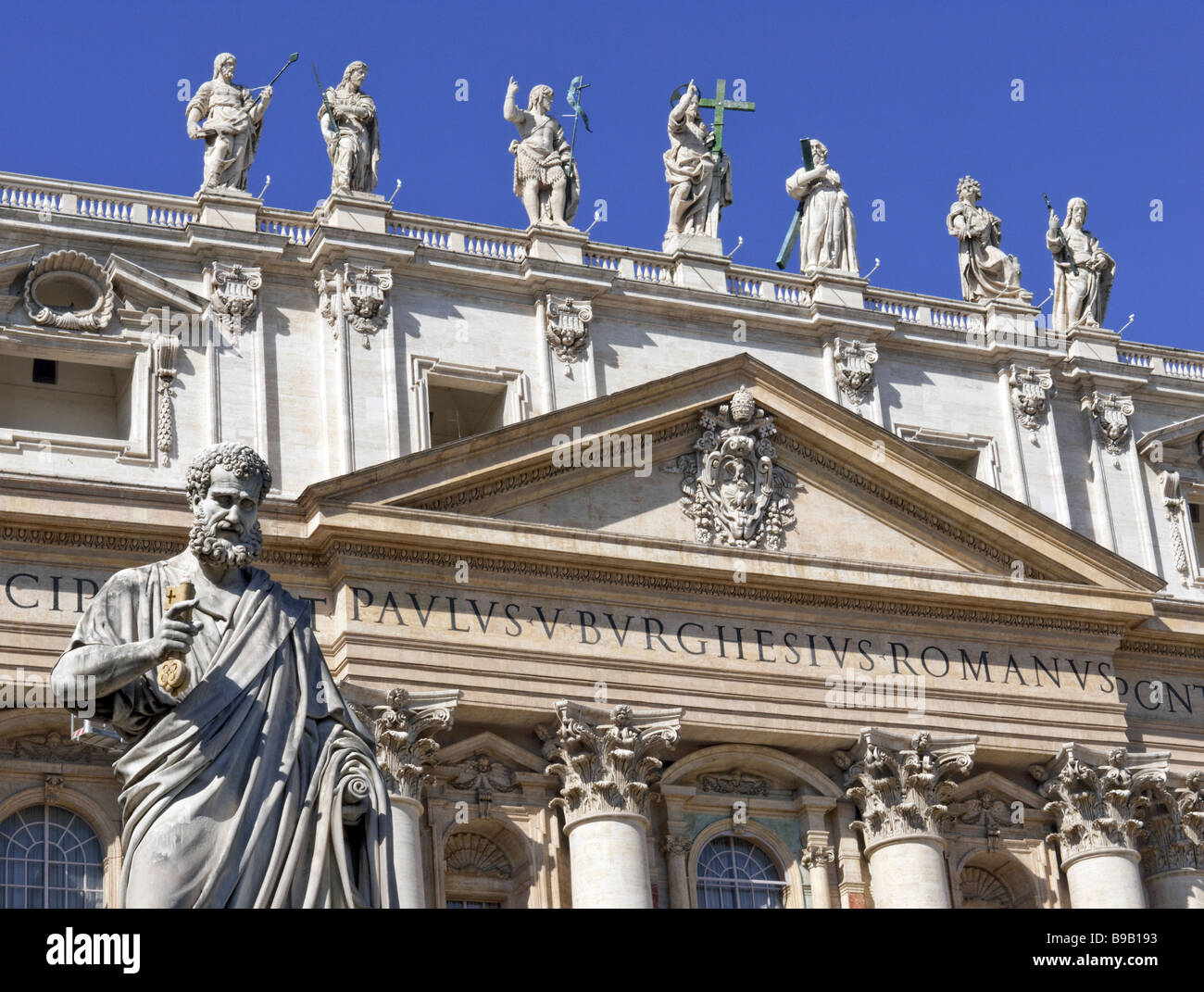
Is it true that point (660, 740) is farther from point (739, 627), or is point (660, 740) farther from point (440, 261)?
point (440, 261)

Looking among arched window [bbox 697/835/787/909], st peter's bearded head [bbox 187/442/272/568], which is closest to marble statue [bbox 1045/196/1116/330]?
arched window [bbox 697/835/787/909]

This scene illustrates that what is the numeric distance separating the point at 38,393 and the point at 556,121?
24.6ft

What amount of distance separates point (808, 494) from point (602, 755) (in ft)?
15.3

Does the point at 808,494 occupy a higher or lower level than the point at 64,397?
lower

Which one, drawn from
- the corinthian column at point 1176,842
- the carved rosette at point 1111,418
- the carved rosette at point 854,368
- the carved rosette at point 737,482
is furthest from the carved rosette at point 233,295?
the corinthian column at point 1176,842

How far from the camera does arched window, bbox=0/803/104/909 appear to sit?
2628cm

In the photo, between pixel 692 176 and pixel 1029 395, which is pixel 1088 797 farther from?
pixel 692 176

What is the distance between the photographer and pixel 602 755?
27922 millimetres

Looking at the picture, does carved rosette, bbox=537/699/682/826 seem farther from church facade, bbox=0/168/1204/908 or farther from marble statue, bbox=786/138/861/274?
marble statue, bbox=786/138/861/274

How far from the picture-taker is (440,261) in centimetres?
3020

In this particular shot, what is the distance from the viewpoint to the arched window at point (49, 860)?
26281mm

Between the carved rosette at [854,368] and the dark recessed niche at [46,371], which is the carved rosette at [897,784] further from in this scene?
the dark recessed niche at [46,371]

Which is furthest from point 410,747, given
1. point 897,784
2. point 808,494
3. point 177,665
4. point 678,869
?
point 177,665
